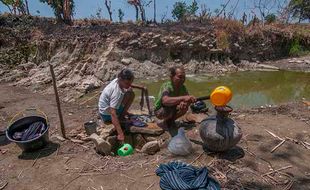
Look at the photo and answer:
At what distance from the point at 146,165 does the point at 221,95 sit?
4.22 feet

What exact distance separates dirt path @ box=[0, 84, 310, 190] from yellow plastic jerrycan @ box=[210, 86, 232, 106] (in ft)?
2.40

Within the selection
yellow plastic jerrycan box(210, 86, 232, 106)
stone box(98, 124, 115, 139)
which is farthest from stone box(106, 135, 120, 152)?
yellow plastic jerrycan box(210, 86, 232, 106)

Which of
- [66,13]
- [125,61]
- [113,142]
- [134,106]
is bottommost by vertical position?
[134,106]

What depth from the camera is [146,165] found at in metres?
4.02

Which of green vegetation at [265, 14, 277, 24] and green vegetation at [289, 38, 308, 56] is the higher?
green vegetation at [265, 14, 277, 24]

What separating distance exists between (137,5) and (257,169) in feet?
43.6

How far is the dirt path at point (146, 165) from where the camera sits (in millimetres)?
3672

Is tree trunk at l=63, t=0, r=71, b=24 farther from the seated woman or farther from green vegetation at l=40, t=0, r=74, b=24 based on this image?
the seated woman

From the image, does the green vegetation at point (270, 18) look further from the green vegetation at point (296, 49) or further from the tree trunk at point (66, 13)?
the tree trunk at point (66, 13)

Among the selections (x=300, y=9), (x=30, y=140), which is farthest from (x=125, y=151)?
(x=300, y=9)

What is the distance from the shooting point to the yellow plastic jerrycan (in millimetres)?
3848

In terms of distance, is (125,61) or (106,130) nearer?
(106,130)

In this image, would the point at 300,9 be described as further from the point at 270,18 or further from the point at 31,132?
the point at 31,132

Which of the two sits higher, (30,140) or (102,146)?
(30,140)
